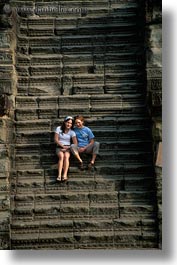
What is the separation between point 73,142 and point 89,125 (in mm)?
517

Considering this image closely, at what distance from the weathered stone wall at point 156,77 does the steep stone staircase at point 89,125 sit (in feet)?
0.84

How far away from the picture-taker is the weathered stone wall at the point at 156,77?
827 cm

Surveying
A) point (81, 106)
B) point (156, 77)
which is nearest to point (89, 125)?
point (81, 106)

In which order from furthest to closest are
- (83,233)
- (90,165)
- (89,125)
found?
(89,125) → (90,165) → (83,233)

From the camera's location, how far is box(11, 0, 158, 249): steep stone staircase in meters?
8.11

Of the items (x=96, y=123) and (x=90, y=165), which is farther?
(x=96, y=123)

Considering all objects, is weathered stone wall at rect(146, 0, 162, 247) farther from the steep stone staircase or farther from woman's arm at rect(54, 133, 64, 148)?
woman's arm at rect(54, 133, 64, 148)

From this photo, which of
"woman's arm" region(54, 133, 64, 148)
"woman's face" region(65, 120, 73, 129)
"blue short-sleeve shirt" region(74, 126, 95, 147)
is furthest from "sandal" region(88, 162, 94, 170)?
"woman's face" region(65, 120, 73, 129)

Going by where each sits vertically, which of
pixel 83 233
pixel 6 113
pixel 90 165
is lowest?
pixel 83 233

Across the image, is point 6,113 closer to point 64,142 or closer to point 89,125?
point 64,142

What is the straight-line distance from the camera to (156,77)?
873 cm

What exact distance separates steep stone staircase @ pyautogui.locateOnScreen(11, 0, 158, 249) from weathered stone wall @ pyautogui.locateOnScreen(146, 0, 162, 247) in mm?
255

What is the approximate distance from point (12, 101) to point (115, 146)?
5.49 feet

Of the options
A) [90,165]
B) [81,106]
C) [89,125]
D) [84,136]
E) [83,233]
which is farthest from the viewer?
[81,106]
